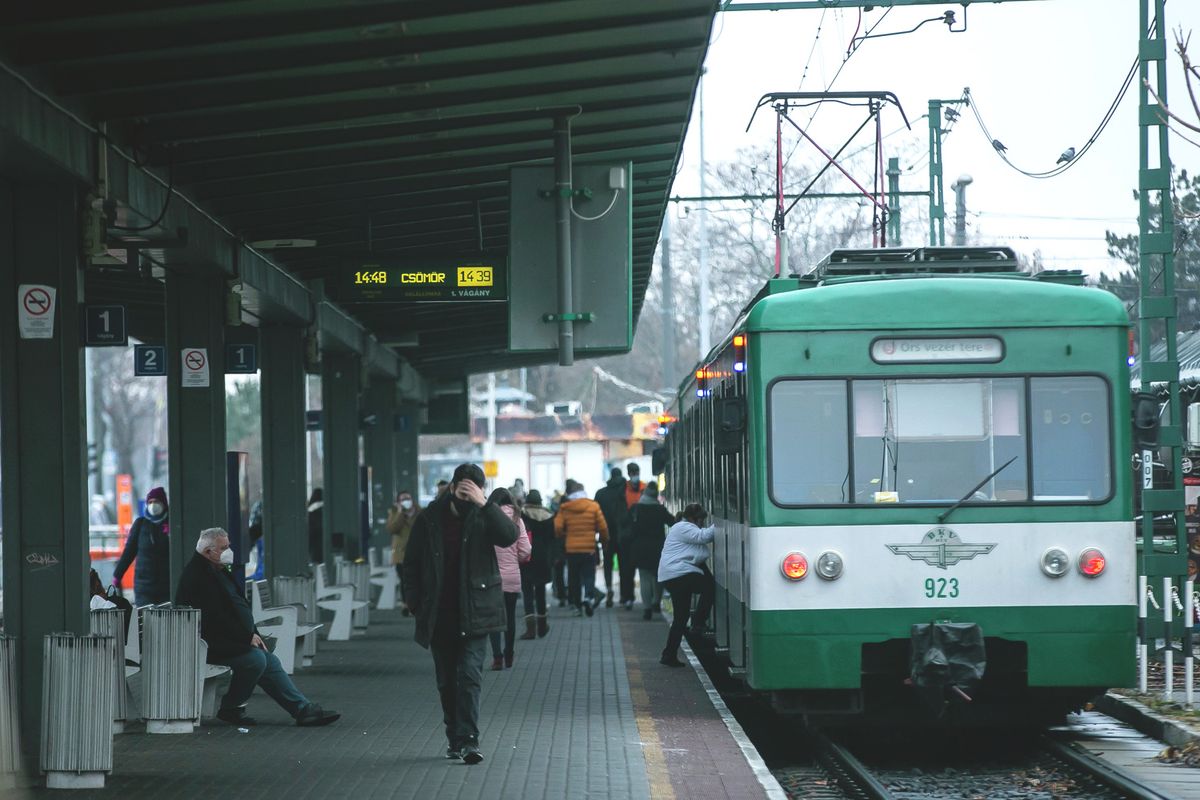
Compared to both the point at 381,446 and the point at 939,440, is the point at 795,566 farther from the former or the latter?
the point at 381,446

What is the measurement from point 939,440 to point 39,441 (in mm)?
5465

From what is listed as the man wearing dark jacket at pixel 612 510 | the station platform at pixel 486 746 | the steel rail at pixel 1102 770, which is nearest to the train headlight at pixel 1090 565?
the steel rail at pixel 1102 770

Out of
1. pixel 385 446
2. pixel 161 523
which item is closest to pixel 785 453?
pixel 161 523

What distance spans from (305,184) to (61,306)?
13.0ft

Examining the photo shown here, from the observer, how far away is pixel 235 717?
12453mm

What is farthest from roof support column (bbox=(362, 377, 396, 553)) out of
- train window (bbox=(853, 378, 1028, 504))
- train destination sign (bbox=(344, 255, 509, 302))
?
train window (bbox=(853, 378, 1028, 504))

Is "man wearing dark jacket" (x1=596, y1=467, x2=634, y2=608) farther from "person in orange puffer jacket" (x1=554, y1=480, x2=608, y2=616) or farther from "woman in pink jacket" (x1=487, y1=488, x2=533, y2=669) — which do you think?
"woman in pink jacket" (x1=487, y1=488, x2=533, y2=669)

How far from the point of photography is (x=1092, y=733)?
40.9ft

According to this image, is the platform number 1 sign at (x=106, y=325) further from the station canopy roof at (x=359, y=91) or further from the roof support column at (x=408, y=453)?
the roof support column at (x=408, y=453)

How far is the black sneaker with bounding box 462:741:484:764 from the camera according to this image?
10.4 meters

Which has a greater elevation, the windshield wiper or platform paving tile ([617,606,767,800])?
the windshield wiper

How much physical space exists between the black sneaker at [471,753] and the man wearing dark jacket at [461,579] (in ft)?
0.67

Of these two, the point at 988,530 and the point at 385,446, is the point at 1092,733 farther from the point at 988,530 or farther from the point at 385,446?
the point at 385,446

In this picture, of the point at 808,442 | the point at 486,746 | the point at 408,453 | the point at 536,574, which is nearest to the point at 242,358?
the point at 536,574
